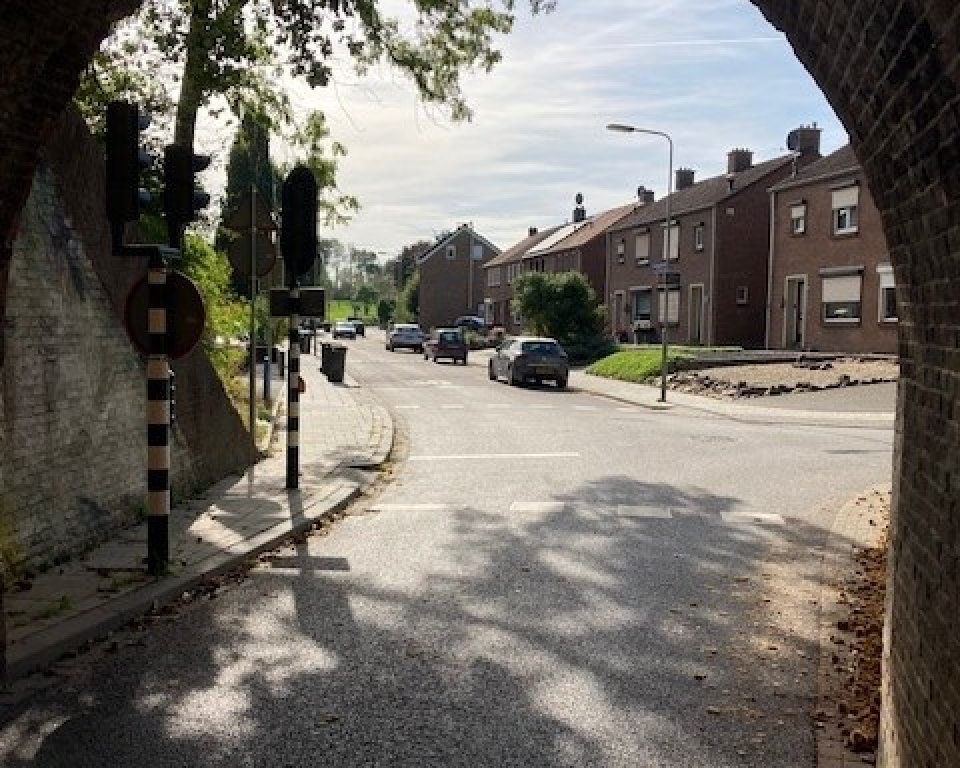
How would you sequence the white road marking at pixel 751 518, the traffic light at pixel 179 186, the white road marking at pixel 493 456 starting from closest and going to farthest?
1. the traffic light at pixel 179 186
2. the white road marking at pixel 751 518
3. the white road marking at pixel 493 456

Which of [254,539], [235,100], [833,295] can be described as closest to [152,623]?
[254,539]

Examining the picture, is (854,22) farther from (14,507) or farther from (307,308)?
(307,308)

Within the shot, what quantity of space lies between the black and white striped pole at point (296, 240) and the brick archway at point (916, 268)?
6496mm

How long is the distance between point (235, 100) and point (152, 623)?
11.0 m

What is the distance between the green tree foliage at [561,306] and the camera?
4178 centimetres

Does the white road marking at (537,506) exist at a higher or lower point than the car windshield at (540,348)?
lower

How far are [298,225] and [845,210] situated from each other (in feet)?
93.0

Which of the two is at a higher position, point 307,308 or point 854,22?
point 854,22

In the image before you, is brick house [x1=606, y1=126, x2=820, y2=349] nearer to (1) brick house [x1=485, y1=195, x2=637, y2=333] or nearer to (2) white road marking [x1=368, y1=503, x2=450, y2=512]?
(1) brick house [x1=485, y1=195, x2=637, y2=333]

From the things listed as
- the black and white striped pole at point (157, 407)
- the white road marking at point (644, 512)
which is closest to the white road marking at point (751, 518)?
the white road marking at point (644, 512)

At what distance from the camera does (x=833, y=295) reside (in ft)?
113

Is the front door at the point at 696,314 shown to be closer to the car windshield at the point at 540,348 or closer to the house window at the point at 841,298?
the house window at the point at 841,298

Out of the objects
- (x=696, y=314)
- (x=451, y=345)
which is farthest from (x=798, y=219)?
(x=451, y=345)

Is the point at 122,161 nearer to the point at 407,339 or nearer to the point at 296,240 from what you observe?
the point at 296,240
